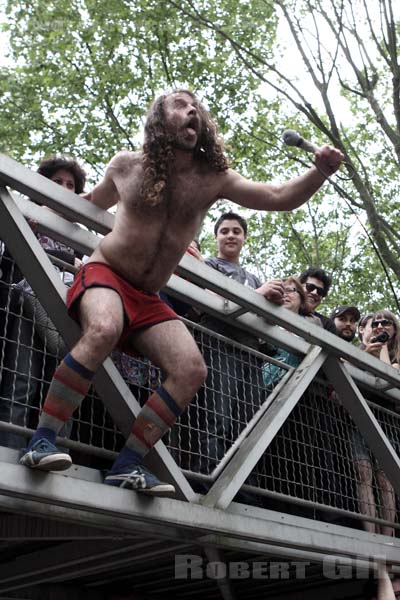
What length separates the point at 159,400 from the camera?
333 cm

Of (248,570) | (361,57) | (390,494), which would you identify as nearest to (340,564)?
(248,570)

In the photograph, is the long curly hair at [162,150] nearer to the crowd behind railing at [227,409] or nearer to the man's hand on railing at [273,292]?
the crowd behind railing at [227,409]

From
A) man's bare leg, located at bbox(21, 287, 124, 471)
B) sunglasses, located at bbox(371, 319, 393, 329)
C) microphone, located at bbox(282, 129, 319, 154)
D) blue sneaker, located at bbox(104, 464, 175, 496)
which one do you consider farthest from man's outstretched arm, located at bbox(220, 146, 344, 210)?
sunglasses, located at bbox(371, 319, 393, 329)

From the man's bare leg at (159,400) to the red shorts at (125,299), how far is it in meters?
0.05

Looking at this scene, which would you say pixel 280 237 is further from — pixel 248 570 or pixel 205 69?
pixel 248 570

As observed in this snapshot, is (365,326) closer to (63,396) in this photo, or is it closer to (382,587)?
(382,587)

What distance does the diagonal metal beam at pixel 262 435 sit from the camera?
3.75 m

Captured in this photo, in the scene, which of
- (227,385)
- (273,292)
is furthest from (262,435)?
(273,292)

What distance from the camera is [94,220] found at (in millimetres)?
3559

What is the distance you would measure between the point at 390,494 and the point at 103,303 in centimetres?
298

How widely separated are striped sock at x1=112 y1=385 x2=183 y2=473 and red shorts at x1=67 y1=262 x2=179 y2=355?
318 mm

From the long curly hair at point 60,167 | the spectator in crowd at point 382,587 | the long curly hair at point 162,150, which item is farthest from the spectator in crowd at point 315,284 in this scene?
the long curly hair at point 162,150

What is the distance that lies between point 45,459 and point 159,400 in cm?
64

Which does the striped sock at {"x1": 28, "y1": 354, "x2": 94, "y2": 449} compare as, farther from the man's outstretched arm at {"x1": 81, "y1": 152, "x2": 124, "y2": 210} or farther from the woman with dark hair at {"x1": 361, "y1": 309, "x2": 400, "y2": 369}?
the woman with dark hair at {"x1": 361, "y1": 309, "x2": 400, "y2": 369}
